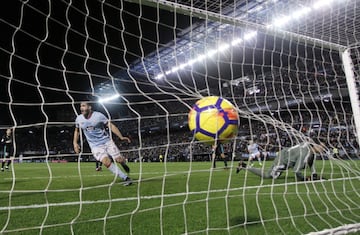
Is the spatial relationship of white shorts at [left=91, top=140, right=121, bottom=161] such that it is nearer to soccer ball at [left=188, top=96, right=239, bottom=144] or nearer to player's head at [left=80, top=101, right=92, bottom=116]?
player's head at [left=80, top=101, right=92, bottom=116]

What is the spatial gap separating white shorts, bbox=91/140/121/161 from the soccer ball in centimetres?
245

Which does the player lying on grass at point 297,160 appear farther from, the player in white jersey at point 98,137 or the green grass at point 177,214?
the player in white jersey at point 98,137

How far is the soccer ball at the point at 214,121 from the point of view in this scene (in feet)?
10.7

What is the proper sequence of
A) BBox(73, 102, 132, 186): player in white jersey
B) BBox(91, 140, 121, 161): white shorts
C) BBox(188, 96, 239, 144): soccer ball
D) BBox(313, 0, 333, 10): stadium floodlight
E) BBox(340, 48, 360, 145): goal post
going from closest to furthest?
BBox(188, 96, 239, 144): soccer ball
BBox(340, 48, 360, 145): goal post
BBox(73, 102, 132, 186): player in white jersey
BBox(91, 140, 121, 161): white shorts
BBox(313, 0, 333, 10): stadium floodlight

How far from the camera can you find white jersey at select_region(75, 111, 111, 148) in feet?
17.4

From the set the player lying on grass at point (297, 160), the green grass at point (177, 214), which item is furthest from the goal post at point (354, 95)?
the player lying on grass at point (297, 160)

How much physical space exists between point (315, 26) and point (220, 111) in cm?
451

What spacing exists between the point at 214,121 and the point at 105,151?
2.86 meters

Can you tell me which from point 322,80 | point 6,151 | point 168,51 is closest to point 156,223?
point 6,151

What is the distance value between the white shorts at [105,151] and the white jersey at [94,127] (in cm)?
6

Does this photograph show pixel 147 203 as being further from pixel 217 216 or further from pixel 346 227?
pixel 346 227

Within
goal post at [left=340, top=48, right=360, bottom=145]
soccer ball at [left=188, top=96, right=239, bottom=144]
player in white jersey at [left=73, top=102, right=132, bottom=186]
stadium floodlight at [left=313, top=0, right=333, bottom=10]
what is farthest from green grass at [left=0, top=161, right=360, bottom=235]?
stadium floodlight at [left=313, top=0, right=333, bottom=10]

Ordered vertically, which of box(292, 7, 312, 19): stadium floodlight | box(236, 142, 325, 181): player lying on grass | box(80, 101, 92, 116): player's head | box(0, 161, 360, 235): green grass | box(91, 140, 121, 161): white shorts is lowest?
box(0, 161, 360, 235): green grass

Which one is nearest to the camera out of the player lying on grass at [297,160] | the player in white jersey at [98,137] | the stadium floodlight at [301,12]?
the player in white jersey at [98,137]
